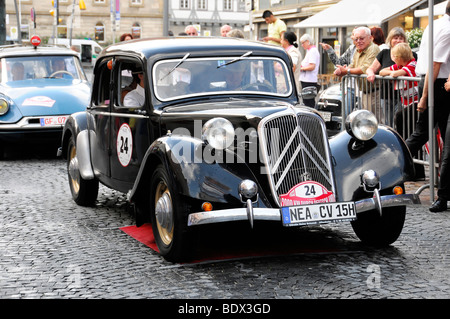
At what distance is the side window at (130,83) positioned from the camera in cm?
725

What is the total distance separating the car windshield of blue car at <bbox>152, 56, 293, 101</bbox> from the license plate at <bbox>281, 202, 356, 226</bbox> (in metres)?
1.63

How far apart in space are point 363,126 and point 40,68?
28.6 feet

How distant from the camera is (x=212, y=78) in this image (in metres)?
7.08

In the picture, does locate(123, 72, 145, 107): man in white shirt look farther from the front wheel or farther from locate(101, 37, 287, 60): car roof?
the front wheel

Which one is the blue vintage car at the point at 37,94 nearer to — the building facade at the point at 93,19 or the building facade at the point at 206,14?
the building facade at the point at 93,19

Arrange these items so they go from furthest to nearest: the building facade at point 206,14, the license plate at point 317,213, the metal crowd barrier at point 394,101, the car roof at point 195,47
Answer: the building facade at point 206,14 → the metal crowd barrier at point 394,101 → the car roof at point 195,47 → the license plate at point 317,213

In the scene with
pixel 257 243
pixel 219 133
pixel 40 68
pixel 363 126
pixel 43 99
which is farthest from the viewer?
pixel 40 68

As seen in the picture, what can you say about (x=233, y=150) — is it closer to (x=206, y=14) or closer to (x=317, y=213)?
(x=317, y=213)

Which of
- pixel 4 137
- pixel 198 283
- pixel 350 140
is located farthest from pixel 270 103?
pixel 4 137

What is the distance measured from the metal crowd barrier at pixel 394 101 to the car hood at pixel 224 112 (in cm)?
306

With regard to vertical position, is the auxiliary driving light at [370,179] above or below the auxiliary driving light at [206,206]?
above

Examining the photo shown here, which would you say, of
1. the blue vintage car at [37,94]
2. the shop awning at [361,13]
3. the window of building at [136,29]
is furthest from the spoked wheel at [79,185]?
the window of building at [136,29]

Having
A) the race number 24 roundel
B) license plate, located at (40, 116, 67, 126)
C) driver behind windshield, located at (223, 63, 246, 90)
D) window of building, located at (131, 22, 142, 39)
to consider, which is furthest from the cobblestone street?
window of building, located at (131, 22, 142, 39)

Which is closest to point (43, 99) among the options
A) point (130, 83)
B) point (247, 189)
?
point (130, 83)
